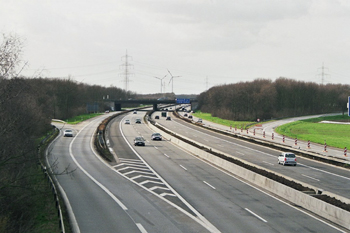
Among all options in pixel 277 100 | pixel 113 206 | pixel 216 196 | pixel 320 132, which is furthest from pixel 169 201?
pixel 277 100

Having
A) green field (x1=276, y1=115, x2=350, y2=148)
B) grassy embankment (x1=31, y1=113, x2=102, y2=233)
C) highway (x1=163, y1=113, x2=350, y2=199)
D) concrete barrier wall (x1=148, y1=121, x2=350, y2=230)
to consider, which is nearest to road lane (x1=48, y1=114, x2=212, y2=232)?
grassy embankment (x1=31, y1=113, x2=102, y2=233)

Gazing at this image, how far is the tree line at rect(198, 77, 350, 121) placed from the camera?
137 meters

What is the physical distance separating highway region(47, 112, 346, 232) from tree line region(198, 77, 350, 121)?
9243 centimetres

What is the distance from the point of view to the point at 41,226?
22.6 metres

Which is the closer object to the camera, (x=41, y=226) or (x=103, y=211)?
(x=41, y=226)

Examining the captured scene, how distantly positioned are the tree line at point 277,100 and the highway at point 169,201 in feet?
303

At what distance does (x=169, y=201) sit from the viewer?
1094 inches

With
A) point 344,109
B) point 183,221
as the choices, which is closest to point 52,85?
point 344,109

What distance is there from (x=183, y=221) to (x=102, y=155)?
30.6 m

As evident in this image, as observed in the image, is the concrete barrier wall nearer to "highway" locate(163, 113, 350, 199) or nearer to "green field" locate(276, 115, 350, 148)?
"highway" locate(163, 113, 350, 199)

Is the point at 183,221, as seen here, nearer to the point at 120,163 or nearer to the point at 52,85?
the point at 120,163

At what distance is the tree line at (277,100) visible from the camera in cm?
13675

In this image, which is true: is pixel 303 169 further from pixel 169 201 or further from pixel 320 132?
pixel 320 132

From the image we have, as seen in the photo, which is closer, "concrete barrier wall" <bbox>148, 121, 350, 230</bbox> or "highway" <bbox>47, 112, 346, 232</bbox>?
"highway" <bbox>47, 112, 346, 232</bbox>
